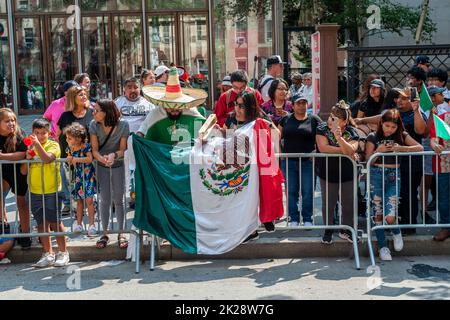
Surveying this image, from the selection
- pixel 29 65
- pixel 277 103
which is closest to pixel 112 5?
pixel 29 65

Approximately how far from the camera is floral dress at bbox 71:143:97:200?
7949 millimetres

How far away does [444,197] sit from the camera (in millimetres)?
7938

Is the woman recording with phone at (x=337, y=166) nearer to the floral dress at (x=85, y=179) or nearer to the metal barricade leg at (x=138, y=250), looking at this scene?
the metal barricade leg at (x=138, y=250)

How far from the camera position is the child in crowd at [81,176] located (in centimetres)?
793

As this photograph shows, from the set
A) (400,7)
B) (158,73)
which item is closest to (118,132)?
(158,73)

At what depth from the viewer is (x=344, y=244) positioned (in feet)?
25.6

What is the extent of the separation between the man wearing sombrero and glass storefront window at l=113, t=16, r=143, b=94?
11.7m

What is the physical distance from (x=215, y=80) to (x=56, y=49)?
4.69m

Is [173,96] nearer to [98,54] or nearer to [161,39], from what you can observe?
[161,39]

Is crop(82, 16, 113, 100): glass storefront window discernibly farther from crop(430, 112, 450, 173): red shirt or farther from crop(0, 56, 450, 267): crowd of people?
crop(430, 112, 450, 173): red shirt

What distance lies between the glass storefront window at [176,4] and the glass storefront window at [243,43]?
1.66 feet

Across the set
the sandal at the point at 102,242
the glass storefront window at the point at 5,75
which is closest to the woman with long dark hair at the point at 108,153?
the sandal at the point at 102,242

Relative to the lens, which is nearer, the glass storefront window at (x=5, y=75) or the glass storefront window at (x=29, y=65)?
the glass storefront window at (x=29, y=65)

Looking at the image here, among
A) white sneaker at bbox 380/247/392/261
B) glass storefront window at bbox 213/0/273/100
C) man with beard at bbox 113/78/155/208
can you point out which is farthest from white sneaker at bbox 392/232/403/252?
glass storefront window at bbox 213/0/273/100
